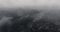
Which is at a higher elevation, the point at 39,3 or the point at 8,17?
the point at 39,3

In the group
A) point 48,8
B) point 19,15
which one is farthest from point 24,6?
point 48,8

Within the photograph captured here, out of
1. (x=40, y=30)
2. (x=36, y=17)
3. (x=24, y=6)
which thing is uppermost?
(x=24, y=6)

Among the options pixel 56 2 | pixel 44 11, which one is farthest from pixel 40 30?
pixel 56 2

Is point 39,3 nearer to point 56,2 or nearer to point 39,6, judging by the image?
point 39,6

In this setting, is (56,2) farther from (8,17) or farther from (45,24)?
(8,17)

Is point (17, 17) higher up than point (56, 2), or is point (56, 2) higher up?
point (56, 2)

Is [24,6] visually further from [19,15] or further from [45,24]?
[45,24]
